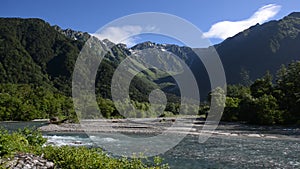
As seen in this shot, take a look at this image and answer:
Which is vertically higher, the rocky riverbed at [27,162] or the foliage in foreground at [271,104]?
the foliage in foreground at [271,104]

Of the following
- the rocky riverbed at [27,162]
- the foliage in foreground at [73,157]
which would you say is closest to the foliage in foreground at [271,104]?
the foliage in foreground at [73,157]

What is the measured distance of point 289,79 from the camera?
69.5m

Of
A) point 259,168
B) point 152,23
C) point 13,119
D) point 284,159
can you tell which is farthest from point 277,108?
point 13,119

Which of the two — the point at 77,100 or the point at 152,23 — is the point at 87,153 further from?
the point at 77,100

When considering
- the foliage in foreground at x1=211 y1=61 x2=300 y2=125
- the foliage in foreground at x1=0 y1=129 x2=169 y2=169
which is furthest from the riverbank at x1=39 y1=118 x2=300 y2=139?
the foliage in foreground at x1=0 y1=129 x2=169 y2=169

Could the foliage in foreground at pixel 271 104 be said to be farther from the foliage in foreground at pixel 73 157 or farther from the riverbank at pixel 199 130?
the foliage in foreground at pixel 73 157

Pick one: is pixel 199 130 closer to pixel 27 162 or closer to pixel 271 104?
pixel 271 104

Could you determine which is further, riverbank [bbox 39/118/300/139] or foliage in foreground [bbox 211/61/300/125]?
foliage in foreground [bbox 211/61/300/125]

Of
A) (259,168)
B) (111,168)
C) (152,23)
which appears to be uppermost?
(152,23)

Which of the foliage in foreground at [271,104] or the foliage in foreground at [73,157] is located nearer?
the foliage in foreground at [73,157]

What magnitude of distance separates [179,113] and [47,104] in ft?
161

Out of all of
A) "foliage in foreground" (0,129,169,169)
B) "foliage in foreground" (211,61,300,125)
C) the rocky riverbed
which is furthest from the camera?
"foliage in foreground" (211,61,300,125)

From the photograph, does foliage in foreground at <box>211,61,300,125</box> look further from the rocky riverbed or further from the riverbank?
the rocky riverbed

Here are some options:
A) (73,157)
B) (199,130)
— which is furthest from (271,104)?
(73,157)
